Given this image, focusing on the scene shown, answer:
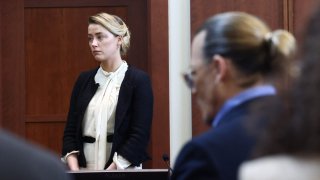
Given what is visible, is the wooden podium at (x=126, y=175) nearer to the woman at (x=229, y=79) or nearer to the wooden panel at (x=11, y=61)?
the woman at (x=229, y=79)

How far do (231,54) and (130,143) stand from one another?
193 centimetres

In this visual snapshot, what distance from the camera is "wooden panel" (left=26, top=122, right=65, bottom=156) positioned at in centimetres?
486

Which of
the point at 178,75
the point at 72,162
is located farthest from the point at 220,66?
the point at 178,75

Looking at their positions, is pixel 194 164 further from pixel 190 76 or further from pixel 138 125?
pixel 138 125

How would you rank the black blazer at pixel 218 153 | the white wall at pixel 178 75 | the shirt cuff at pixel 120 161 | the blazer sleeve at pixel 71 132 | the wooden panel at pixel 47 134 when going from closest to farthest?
the black blazer at pixel 218 153
the shirt cuff at pixel 120 161
the blazer sleeve at pixel 71 132
the white wall at pixel 178 75
the wooden panel at pixel 47 134

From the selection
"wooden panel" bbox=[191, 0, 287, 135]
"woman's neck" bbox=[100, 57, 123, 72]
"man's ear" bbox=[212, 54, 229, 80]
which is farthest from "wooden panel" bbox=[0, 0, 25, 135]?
"man's ear" bbox=[212, 54, 229, 80]

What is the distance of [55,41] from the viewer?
15.8ft

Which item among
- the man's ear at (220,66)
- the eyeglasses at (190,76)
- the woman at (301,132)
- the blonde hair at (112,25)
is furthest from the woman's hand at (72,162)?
the woman at (301,132)

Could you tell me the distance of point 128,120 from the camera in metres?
3.88

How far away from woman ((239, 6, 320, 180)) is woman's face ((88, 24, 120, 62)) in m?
2.78

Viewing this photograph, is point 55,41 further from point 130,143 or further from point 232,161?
point 232,161

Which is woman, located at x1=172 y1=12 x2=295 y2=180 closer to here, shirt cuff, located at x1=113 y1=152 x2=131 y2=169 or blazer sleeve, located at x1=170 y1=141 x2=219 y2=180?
blazer sleeve, located at x1=170 y1=141 x2=219 y2=180

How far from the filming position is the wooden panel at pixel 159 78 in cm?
454

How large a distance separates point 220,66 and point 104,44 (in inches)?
79.7
